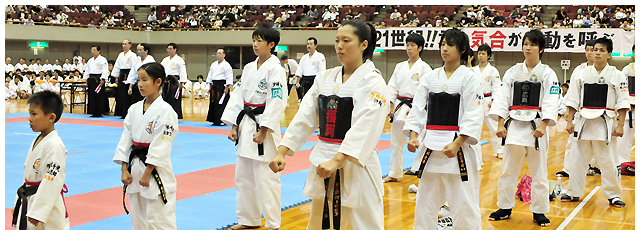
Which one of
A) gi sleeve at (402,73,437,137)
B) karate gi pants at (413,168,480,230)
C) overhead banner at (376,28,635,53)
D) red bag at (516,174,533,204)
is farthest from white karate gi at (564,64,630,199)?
overhead banner at (376,28,635,53)

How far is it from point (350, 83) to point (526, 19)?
68.3ft

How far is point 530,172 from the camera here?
502 cm

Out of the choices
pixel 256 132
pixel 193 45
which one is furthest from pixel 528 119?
pixel 193 45

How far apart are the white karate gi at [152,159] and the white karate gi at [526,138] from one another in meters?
3.00

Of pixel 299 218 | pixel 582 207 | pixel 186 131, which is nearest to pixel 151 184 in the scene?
pixel 299 218

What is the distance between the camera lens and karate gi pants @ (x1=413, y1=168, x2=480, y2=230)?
389 cm

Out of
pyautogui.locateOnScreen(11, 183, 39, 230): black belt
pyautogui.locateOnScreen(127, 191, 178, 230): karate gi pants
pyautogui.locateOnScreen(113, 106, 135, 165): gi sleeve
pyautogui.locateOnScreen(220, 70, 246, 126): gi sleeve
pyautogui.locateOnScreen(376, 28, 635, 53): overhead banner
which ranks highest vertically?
pyautogui.locateOnScreen(376, 28, 635, 53): overhead banner

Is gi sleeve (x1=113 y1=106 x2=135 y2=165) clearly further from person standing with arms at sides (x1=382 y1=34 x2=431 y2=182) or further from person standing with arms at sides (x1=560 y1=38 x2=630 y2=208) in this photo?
person standing with arms at sides (x1=560 y1=38 x2=630 y2=208)

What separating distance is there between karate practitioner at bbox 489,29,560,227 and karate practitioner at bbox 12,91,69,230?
3.56m

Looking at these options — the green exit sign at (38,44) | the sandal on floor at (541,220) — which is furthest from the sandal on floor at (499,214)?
the green exit sign at (38,44)

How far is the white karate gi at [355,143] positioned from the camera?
2.99 m

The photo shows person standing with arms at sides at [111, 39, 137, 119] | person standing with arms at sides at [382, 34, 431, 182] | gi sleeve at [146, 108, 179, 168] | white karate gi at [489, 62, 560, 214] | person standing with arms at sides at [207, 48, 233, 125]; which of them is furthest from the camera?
person standing with arms at sides at [111, 39, 137, 119]

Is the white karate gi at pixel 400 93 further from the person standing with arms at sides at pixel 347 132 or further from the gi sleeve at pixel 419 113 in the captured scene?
the person standing with arms at sides at pixel 347 132

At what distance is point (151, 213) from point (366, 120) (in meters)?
1.64
